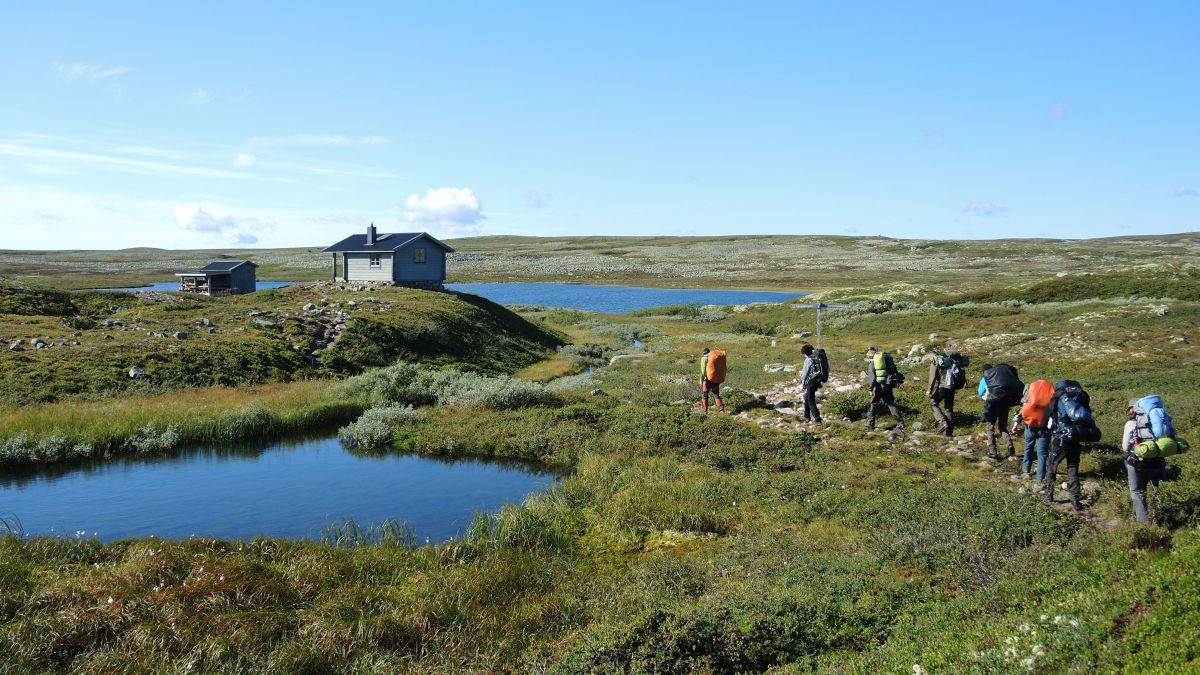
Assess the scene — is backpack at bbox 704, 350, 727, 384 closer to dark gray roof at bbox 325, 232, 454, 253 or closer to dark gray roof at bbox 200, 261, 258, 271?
dark gray roof at bbox 325, 232, 454, 253

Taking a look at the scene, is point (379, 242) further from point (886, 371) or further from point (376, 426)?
point (886, 371)

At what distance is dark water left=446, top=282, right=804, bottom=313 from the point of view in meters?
92.6

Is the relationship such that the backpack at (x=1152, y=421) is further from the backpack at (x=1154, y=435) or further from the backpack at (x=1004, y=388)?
the backpack at (x=1004, y=388)

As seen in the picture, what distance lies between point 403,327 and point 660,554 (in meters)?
28.9

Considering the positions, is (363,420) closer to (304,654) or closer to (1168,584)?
(304,654)

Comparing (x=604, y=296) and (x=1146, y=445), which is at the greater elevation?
(x=1146, y=445)

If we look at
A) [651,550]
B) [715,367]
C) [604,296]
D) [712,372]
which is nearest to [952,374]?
[715,367]

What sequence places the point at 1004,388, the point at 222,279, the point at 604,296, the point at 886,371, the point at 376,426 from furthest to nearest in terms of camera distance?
the point at 604,296
the point at 222,279
the point at 376,426
the point at 886,371
the point at 1004,388

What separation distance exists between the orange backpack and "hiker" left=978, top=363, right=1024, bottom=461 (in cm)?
202

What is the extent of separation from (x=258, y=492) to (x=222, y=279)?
4464cm

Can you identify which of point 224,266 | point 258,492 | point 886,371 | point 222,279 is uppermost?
point 224,266

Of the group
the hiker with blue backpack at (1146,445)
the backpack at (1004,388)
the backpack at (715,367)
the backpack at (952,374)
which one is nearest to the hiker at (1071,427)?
the hiker with blue backpack at (1146,445)

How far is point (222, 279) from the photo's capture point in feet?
184

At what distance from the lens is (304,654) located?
325 inches
